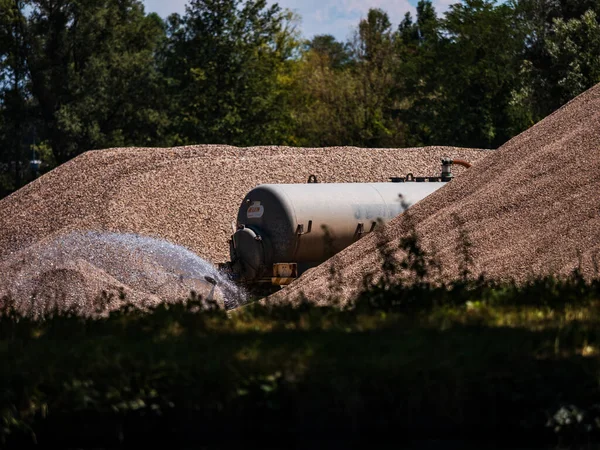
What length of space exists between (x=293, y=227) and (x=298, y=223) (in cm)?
10

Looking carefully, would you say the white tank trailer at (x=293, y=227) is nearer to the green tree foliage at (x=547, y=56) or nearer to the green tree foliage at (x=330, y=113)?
the green tree foliage at (x=547, y=56)

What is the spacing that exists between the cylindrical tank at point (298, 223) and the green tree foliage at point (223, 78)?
21.7 meters

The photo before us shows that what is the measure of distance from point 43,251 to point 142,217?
25.8ft

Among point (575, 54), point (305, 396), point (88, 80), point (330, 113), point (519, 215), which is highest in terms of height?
point (88, 80)

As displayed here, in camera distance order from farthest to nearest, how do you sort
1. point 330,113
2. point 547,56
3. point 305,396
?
point 330,113 < point 547,56 < point 305,396

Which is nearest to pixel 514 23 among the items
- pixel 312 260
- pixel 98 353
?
pixel 312 260

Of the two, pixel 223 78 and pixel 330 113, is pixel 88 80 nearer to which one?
pixel 223 78

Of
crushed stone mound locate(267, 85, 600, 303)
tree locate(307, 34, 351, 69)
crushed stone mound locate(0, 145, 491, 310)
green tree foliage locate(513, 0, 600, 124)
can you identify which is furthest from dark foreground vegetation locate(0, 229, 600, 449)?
tree locate(307, 34, 351, 69)

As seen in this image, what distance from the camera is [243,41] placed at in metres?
37.9

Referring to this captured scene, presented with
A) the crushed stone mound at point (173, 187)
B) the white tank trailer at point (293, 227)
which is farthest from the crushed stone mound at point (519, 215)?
the crushed stone mound at point (173, 187)

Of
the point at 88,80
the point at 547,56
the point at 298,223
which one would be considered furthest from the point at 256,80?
the point at 298,223

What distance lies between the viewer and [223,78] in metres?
37.4

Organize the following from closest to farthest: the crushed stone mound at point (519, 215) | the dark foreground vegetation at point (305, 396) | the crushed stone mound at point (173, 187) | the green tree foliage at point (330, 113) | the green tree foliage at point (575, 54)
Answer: the dark foreground vegetation at point (305, 396)
the crushed stone mound at point (519, 215)
the crushed stone mound at point (173, 187)
the green tree foliage at point (575, 54)
the green tree foliage at point (330, 113)

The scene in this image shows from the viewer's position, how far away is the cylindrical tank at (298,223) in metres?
14.5
